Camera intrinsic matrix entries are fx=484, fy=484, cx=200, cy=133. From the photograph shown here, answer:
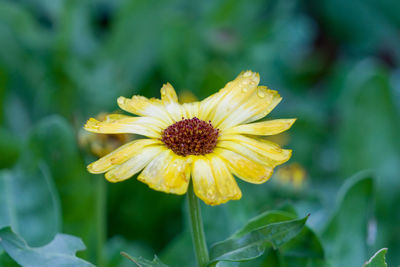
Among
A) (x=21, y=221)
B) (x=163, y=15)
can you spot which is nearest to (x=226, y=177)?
(x=21, y=221)

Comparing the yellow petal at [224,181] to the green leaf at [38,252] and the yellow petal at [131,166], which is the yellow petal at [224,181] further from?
the green leaf at [38,252]

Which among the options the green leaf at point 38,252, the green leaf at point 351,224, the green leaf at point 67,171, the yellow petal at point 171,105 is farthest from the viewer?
the green leaf at point 67,171

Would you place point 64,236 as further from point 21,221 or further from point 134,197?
point 134,197

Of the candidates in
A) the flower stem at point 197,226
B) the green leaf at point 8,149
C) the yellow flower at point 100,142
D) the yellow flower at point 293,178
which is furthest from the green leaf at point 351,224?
the green leaf at point 8,149

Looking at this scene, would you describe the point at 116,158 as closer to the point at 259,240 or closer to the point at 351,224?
the point at 259,240

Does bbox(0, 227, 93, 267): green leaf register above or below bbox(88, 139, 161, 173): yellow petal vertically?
below

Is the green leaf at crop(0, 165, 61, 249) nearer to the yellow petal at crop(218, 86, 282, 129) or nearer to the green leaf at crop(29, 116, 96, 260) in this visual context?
the green leaf at crop(29, 116, 96, 260)

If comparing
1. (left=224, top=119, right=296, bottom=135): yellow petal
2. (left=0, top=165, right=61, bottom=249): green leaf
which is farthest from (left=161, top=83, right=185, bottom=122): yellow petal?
(left=0, top=165, right=61, bottom=249): green leaf
